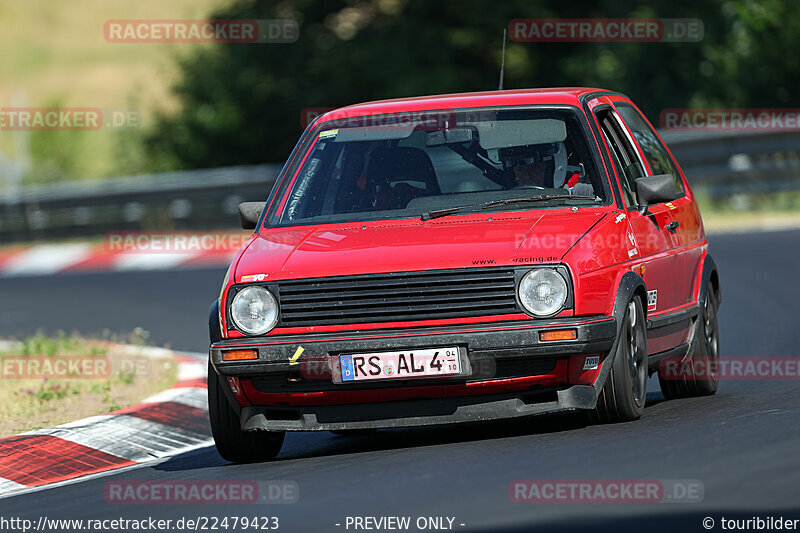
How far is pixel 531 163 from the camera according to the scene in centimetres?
779

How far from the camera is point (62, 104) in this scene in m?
52.6

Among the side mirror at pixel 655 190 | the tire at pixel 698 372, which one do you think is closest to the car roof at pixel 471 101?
the side mirror at pixel 655 190

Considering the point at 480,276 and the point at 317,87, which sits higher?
the point at 317,87

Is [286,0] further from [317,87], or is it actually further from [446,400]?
[446,400]

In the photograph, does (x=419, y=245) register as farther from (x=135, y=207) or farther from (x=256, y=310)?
(x=135, y=207)

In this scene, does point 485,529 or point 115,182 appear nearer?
point 485,529

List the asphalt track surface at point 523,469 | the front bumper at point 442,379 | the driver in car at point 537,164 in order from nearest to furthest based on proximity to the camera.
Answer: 1. the asphalt track surface at point 523,469
2. the front bumper at point 442,379
3. the driver in car at point 537,164

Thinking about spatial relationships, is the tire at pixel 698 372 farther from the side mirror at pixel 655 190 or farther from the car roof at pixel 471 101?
the car roof at pixel 471 101

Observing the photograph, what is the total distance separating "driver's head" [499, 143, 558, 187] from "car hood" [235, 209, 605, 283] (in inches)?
15.9

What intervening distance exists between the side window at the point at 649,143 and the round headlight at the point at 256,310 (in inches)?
105

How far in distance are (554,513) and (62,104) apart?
161ft

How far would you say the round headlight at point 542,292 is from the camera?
671 centimetres

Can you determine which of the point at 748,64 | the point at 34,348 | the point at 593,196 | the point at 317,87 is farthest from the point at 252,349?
the point at 317,87

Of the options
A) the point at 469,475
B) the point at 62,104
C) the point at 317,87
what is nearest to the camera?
the point at 469,475
